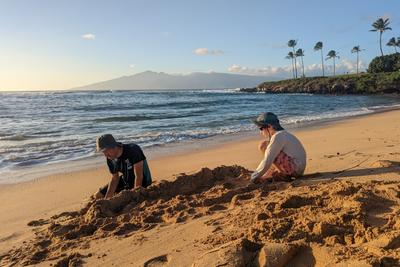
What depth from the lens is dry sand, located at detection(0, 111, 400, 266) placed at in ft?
9.96

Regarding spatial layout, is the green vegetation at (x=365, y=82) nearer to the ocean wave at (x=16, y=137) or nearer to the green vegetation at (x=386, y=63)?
the green vegetation at (x=386, y=63)

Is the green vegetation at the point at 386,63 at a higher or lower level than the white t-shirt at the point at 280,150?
higher

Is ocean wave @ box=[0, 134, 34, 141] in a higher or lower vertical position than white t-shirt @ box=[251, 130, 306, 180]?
lower

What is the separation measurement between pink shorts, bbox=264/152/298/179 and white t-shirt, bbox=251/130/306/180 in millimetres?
52

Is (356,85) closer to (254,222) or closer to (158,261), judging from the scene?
(254,222)

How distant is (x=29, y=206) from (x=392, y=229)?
4.84 m

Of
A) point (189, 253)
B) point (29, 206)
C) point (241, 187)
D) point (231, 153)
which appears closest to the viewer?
point (189, 253)

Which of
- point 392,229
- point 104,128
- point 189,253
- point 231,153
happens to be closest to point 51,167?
point 231,153

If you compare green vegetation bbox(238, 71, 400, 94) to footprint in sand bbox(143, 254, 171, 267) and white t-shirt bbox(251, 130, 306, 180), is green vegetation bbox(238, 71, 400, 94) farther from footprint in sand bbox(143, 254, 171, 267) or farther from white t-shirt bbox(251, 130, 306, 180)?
footprint in sand bbox(143, 254, 171, 267)

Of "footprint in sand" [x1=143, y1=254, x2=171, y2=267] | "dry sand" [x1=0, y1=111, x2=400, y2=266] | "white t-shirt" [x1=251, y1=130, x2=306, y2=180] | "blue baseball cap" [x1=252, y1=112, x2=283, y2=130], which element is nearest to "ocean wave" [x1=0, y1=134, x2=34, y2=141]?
"dry sand" [x1=0, y1=111, x2=400, y2=266]

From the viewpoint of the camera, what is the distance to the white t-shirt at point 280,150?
18.0 feet

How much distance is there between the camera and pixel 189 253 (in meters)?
3.32

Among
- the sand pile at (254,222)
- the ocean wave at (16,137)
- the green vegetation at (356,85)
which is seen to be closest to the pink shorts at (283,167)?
the sand pile at (254,222)

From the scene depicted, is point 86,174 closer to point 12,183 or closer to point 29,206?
point 12,183
